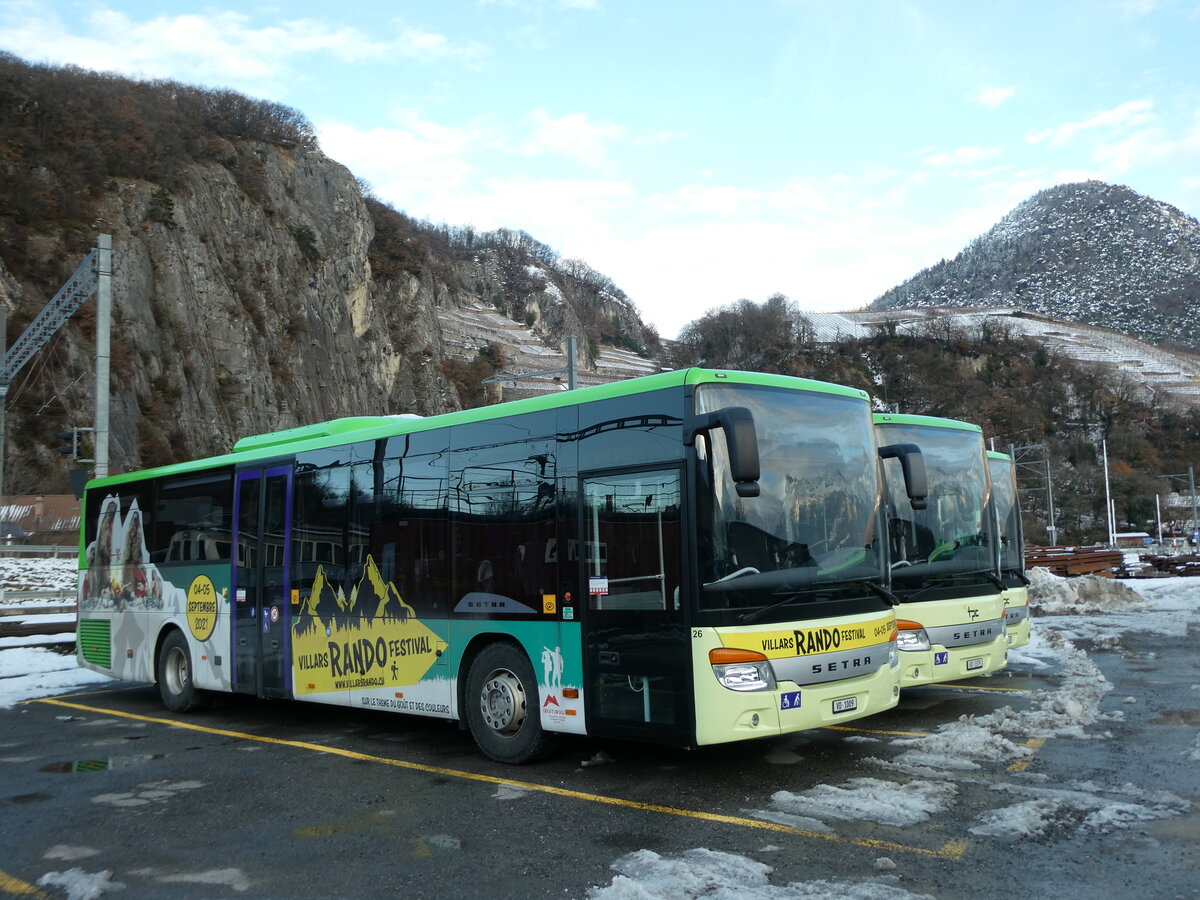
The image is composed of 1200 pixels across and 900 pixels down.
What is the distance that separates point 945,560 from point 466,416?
5.45 metres

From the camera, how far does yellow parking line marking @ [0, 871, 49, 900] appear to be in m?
5.18

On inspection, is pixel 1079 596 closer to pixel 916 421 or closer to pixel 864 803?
pixel 916 421

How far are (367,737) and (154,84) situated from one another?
63.5 metres

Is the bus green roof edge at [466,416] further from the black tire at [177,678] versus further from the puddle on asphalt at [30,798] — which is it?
the puddle on asphalt at [30,798]

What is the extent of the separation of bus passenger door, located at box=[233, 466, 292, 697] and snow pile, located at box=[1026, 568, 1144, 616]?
58.2ft

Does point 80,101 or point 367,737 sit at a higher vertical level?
point 80,101

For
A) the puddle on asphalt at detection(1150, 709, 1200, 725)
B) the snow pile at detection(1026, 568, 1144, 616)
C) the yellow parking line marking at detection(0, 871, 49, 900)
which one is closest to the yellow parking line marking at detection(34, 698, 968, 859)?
the yellow parking line marking at detection(0, 871, 49, 900)

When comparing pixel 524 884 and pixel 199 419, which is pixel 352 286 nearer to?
pixel 199 419

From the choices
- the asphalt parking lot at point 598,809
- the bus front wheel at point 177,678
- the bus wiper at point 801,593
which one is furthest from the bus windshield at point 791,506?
the bus front wheel at point 177,678

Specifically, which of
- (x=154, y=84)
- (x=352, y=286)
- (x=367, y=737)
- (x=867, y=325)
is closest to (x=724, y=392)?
(x=367, y=737)

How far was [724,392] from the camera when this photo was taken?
7.18 meters

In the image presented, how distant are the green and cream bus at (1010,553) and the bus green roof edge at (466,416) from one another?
459 centimetres

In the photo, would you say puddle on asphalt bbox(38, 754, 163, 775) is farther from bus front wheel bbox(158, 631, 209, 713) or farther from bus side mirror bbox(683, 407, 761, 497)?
bus side mirror bbox(683, 407, 761, 497)

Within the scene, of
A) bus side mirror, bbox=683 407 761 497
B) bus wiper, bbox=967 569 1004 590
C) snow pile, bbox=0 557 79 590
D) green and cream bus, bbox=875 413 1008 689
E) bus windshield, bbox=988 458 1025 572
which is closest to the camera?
bus side mirror, bbox=683 407 761 497
